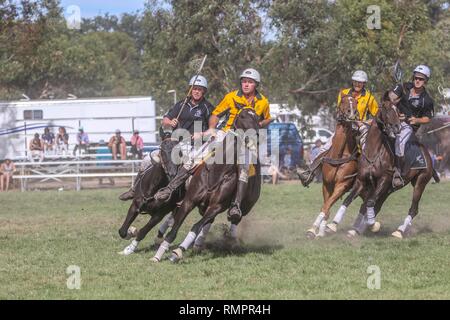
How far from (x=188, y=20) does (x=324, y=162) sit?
701 inches

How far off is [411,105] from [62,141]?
21523 millimetres

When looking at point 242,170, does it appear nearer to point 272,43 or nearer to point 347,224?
point 347,224

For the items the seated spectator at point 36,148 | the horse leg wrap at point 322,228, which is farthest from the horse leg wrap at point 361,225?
the seated spectator at point 36,148

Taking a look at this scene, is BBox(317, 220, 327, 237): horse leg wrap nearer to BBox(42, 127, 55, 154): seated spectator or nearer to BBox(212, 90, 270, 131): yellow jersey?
BBox(212, 90, 270, 131): yellow jersey

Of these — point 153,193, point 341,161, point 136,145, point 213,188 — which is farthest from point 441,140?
point 213,188

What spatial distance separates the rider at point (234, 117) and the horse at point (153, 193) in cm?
40

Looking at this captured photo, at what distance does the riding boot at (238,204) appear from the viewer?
36.4ft

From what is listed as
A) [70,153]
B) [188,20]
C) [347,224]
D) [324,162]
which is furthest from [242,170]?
[70,153]

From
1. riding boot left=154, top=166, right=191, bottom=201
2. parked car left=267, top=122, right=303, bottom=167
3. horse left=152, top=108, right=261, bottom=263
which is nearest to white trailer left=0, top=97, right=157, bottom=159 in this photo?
parked car left=267, top=122, right=303, bottom=167

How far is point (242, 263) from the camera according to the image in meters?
11.0

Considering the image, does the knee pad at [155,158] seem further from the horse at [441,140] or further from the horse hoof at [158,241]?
the horse at [441,140]

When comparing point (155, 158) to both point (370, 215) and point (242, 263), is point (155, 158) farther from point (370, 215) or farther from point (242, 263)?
point (370, 215)

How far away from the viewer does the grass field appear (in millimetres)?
9023

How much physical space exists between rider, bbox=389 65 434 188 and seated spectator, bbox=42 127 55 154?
2117cm
